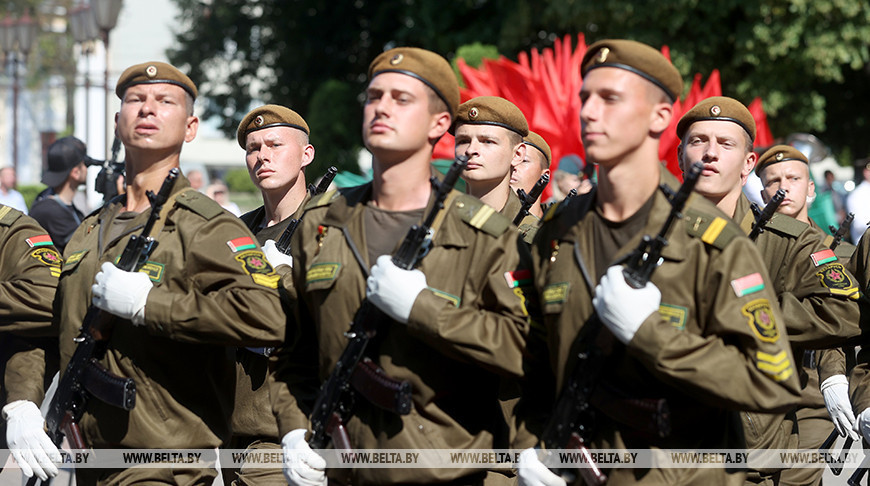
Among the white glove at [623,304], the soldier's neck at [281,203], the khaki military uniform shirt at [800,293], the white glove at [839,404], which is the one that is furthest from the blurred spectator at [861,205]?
the white glove at [623,304]

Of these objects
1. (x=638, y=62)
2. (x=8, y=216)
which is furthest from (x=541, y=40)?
(x=638, y=62)

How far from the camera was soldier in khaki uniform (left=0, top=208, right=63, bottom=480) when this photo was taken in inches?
198

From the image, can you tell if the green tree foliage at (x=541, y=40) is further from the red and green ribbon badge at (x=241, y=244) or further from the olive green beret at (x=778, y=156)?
the red and green ribbon badge at (x=241, y=244)

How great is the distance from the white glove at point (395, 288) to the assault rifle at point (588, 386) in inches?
21.2

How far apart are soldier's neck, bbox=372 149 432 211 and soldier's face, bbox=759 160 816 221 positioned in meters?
4.23

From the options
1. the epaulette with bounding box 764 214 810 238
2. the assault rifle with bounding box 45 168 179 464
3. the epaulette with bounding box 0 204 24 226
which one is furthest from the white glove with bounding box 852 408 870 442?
the epaulette with bounding box 0 204 24 226

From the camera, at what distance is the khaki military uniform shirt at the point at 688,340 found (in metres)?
3.37

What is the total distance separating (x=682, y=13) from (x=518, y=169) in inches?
619

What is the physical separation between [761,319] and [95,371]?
7.94 feet

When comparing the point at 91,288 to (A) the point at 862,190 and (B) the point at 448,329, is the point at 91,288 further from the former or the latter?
(A) the point at 862,190

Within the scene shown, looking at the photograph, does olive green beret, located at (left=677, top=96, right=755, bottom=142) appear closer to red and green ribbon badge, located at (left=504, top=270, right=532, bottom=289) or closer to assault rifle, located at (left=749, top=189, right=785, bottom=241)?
assault rifle, located at (left=749, top=189, right=785, bottom=241)

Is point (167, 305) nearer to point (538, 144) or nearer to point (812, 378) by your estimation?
point (812, 378)

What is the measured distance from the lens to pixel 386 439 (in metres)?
3.74

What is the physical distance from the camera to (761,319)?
345 cm
